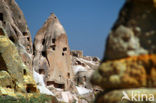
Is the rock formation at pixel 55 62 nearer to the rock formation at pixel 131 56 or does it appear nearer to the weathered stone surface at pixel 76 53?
the weathered stone surface at pixel 76 53

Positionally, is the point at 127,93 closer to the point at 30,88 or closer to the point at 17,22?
the point at 30,88

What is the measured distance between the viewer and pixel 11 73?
1374 centimetres

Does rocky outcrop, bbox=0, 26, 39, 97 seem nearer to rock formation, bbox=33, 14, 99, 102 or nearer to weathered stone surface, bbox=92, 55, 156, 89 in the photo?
rock formation, bbox=33, 14, 99, 102

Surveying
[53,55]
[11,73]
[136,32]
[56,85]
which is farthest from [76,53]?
[136,32]

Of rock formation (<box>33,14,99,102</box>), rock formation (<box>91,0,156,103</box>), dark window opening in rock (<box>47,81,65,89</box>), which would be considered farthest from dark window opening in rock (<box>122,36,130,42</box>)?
dark window opening in rock (<box>47,81,65,89</box>)

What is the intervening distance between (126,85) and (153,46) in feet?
1.34

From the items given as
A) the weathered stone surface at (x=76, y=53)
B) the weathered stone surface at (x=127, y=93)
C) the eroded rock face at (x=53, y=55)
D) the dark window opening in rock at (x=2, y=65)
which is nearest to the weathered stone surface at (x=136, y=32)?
the weathered stone surface at (x=127, y=93)

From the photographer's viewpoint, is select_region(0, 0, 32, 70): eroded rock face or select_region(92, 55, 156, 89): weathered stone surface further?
select_region(0, 0, 32, 70): eroded rock face

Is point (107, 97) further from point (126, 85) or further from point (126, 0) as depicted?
point (126, 0)

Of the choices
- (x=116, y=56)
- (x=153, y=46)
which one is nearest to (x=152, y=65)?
(x=153, y=46)

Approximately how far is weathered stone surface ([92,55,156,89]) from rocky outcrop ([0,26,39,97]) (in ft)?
36.5

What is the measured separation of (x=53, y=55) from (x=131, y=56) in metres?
25.8

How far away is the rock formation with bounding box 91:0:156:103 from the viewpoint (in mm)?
2232

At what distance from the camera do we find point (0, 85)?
42.0ft
